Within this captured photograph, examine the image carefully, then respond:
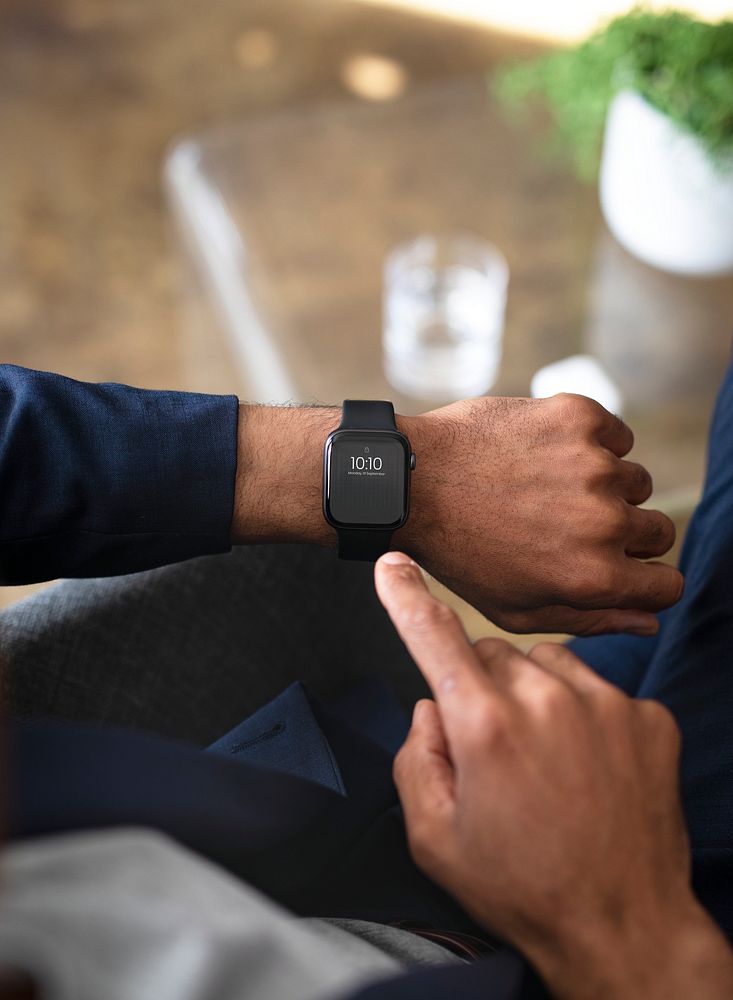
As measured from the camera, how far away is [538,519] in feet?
2.70

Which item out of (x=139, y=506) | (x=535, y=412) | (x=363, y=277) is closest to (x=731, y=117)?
(x=363, y=277)

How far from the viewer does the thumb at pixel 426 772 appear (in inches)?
22.6

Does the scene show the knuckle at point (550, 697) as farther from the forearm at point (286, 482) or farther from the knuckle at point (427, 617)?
the forearm at point (286, 482)

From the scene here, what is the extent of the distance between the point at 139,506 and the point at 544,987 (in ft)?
1.42

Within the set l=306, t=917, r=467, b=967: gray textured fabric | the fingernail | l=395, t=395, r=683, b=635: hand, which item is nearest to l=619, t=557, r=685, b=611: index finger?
l=395, t=395, r=683, b=635: hand

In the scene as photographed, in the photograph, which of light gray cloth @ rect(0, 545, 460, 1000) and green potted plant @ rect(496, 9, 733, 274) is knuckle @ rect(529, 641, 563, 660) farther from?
green potted plant @ rect(496, 9, 733, 274)

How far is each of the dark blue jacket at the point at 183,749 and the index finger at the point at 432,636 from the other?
99 millimetres

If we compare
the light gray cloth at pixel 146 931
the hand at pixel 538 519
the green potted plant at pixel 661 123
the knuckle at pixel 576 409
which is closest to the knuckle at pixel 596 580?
the hand at pixel 538 519

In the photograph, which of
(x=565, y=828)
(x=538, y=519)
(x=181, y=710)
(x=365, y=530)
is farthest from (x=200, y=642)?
(x=565, y=828)

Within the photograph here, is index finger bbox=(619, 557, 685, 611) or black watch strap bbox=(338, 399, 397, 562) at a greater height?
black watch strap bbox=(338, 399, 397, 562)

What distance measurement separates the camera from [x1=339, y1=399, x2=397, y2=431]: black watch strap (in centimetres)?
82

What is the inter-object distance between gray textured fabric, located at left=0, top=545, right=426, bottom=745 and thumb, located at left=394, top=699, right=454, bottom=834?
27 cm

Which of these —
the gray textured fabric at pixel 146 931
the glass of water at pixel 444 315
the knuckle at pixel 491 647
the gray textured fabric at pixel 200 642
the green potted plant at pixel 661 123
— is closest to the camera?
the gray textured fabric at pixel 146 931

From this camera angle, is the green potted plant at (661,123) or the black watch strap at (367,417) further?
the green potted plant at (661,123)
